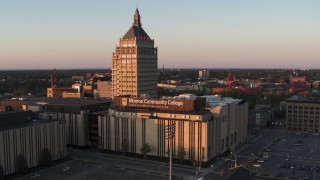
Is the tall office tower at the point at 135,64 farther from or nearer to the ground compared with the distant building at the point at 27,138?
farther from the ground

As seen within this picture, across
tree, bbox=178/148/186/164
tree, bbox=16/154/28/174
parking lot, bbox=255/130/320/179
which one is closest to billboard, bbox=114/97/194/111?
tree, bbox=178/148/186/164

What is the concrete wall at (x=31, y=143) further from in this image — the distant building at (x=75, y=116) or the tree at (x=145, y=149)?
the tree at (x=145, y=149)

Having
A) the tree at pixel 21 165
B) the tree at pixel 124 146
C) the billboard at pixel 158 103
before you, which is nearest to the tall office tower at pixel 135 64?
the billboard at pixel 158 103

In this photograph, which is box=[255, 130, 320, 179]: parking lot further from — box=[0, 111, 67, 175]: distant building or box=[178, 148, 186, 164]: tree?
box=[0, 111, 67, 175]: distant building

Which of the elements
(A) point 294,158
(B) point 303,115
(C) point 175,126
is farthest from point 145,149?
(B) point 303,115

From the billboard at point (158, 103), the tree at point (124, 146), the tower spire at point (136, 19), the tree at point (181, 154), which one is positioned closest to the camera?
→ the tree at point (181, 154)

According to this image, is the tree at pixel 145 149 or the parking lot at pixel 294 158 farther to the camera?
the tree at pixel 145 149

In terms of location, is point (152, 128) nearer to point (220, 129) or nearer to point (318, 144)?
point (220, 129)
